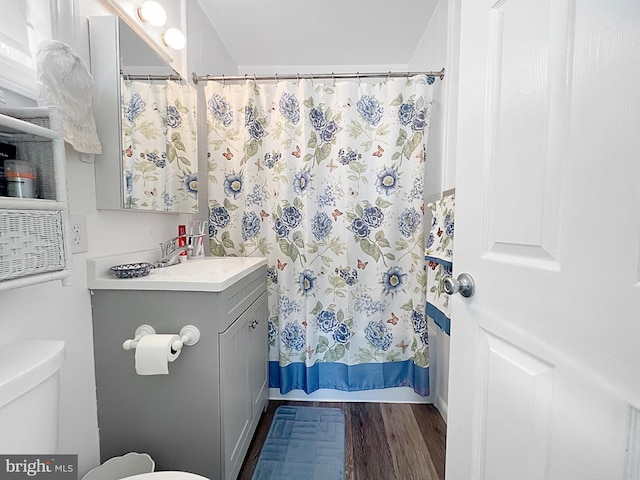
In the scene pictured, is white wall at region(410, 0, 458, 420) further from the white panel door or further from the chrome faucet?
the chrome faucet

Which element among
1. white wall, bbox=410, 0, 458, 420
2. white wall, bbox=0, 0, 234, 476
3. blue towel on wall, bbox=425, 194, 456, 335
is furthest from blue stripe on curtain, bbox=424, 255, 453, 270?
white wall, bbox=0, 0, 234, 476

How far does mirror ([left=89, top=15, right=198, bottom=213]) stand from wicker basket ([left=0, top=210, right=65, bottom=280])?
402 millimetres

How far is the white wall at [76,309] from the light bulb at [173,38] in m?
0.37

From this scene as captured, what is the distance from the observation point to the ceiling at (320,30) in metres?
1.91

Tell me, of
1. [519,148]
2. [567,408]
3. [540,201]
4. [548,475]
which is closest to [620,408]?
[567,408]

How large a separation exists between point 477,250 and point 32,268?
Result: 1.13 metres

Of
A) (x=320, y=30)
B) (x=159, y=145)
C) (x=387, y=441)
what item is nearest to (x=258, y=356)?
(x=387, y=441)

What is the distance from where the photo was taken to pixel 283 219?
6.14 ft

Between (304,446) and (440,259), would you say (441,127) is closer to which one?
(440,259)

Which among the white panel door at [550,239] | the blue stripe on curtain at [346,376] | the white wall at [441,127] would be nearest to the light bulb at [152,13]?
the white panel door at [550,239]

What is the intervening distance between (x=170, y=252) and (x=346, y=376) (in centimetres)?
131

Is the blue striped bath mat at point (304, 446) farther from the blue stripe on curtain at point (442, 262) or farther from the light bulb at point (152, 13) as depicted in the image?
the light bulb at point (152, 13)

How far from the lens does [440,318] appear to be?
160 centimetres

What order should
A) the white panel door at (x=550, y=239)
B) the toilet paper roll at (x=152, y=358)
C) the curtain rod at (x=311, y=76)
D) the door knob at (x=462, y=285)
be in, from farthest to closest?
the curtain rod at (x=311, y=76) → the toilet paper roll at (x=152, y=358) → the door knob at (x=462, y=285) → the white panel door at (x=550, y=239)
